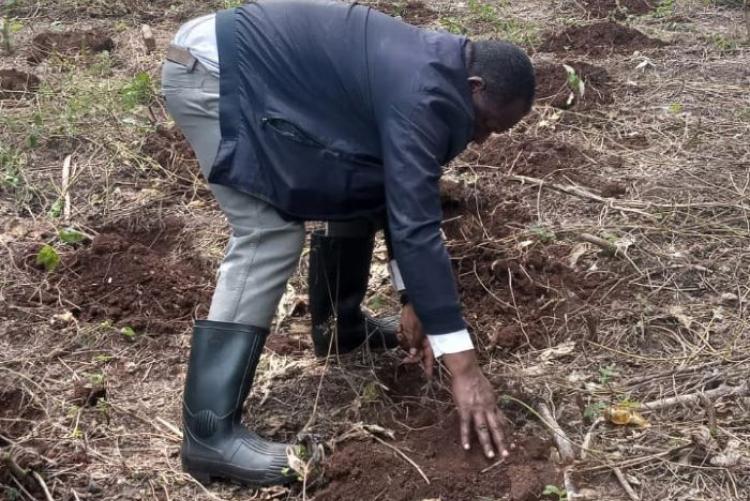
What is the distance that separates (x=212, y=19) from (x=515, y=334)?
5.22 ft

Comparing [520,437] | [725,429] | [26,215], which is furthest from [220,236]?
[725,429]

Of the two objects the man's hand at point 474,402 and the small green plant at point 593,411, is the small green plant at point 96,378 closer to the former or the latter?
the man's hand at point 474,402

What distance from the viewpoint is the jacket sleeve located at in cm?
244

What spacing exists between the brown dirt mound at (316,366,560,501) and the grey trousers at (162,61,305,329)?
20.5 inches

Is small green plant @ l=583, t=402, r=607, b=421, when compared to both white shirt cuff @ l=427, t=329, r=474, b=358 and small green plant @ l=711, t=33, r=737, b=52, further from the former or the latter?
small green plant @ l=711, t=33, r=737, b=52

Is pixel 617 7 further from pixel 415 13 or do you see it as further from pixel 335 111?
pixel 335 111

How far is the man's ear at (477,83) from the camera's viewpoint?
8.41ft

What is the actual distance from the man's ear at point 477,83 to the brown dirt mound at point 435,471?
1.06m

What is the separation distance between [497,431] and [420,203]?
0.70 metres

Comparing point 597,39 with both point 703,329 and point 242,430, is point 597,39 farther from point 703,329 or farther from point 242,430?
point 242,430

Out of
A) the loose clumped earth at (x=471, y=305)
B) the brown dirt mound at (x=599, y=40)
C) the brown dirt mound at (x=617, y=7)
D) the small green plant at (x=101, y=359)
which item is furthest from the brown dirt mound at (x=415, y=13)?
the small green plant at (x=101, y=359)

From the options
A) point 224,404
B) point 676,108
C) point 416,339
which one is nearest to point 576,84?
point 676,108

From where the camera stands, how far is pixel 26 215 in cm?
471

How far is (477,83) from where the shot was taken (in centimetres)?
257
